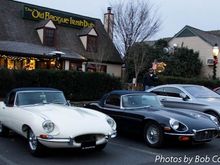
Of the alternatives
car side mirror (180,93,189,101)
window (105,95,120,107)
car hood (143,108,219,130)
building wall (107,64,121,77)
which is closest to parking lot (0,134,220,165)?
car hood (143,108,219,130)

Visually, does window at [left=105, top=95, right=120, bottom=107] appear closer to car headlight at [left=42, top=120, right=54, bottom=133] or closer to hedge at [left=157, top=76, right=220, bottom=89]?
car headlight at [left=42, top=120, right=54, bottom=133]

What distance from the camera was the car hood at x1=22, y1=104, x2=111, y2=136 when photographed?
274 inches

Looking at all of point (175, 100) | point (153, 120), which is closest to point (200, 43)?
point (175, 100)

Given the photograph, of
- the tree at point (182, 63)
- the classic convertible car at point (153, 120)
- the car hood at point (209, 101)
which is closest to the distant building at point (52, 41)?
the tree at point (182, 63)

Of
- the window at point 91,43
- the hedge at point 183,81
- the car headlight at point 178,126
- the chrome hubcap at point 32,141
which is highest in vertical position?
the window at point 91,43

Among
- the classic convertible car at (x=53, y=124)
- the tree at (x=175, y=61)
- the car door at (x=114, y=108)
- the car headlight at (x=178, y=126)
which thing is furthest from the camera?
the tree at (x=175, y=61)

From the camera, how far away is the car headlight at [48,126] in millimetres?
6969

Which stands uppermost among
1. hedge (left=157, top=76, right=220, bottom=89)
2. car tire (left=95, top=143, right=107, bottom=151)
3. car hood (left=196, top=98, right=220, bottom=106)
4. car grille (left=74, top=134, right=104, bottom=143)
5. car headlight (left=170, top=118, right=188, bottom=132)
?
hedge (left=157, top=76, right=220, bottom=89)

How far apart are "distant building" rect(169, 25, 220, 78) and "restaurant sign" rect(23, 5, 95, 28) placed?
10960mm

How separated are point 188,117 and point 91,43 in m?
22.7

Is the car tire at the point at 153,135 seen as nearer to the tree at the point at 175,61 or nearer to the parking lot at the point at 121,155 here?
the parking lot at the point at 121,155

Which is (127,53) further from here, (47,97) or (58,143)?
(58,143)

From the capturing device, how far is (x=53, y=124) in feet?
23.1

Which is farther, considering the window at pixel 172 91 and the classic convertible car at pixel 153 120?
the window at pixel 172 91
